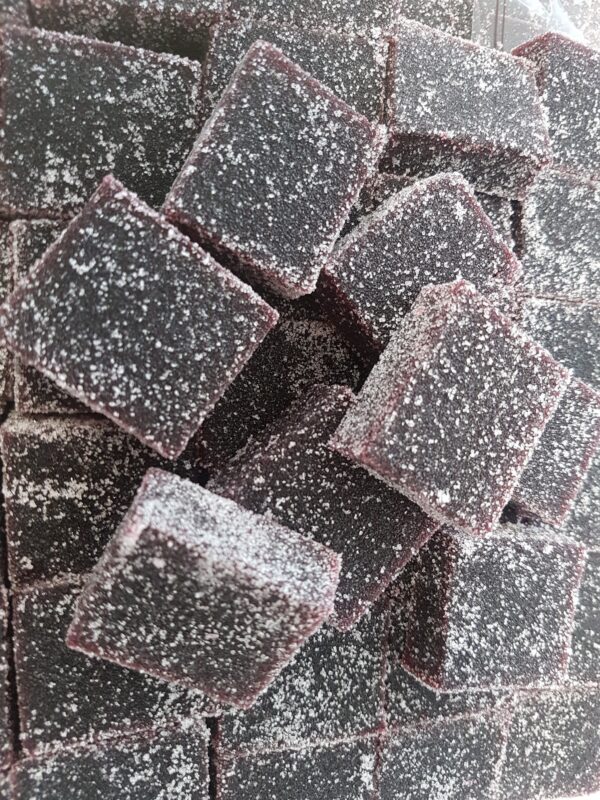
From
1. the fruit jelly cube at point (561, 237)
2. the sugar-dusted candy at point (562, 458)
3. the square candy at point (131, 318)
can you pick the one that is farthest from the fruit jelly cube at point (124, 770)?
the fruit jelly cube at point (561, 237)

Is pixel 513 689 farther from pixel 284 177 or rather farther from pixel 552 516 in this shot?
pixel 284 177

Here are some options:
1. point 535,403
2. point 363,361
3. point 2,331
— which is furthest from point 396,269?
point 2,331

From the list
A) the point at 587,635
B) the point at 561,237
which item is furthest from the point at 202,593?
the point at 561,237

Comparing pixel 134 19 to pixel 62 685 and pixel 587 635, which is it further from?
pixel 587 635

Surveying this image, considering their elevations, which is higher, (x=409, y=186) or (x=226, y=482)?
(x=409, y=186)

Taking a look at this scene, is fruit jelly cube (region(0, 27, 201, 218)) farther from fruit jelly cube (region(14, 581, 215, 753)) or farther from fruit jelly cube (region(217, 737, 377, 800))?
Answer: fruit jelly cube (region(217, 737, 377, 800))

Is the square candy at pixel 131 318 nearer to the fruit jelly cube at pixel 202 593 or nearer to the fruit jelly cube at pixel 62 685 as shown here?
the fruit jelly cube at pixel 202 593

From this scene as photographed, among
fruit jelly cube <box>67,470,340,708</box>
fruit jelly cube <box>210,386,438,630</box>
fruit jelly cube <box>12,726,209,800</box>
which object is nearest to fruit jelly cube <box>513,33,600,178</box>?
fruit jelly cube <box>210,386,438,630</box>
